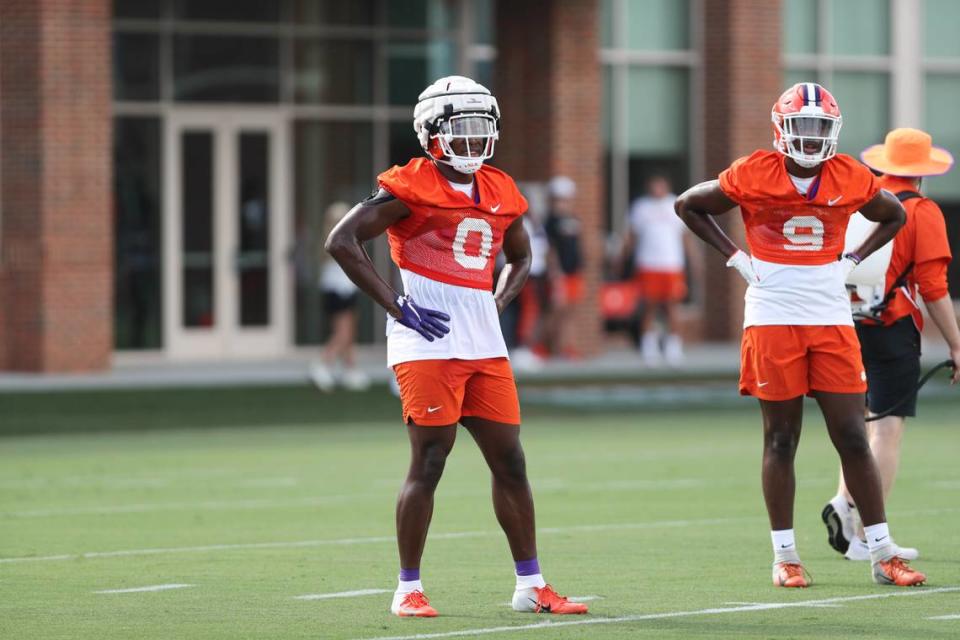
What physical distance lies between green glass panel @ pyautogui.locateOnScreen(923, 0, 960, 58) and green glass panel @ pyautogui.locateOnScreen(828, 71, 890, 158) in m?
0.81

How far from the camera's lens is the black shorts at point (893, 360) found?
9.76 metres

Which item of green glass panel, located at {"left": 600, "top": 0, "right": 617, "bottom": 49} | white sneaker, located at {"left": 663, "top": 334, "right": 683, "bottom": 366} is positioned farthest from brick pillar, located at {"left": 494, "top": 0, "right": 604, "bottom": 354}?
white sneaker, located at {"left": 663, "top": 334, "right": 683, "bottom": 366}

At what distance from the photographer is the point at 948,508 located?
1199 centimetres

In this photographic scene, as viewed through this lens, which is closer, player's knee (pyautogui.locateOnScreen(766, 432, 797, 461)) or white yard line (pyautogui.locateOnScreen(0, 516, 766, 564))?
player's knee (pyautogui.locateOnScreen(766, 432, 797, 461))

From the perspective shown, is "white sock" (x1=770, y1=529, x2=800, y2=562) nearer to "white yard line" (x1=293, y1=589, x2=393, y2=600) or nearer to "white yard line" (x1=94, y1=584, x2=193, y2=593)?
"white yard line" (x1=293, y1=589, x2=393, y2=600)

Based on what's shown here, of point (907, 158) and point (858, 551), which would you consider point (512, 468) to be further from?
point (907, 158)

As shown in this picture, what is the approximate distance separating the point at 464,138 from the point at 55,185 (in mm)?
13889

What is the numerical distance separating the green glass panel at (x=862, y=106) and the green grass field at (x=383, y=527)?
840cm

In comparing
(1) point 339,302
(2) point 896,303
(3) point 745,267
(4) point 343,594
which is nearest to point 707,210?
(3) point 745,267

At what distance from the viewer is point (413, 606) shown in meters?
8.00

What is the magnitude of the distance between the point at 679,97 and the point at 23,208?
8.93 meters

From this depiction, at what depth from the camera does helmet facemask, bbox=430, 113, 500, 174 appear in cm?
798

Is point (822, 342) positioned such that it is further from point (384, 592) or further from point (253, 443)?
point (253, 443)

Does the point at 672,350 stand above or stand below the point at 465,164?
below
